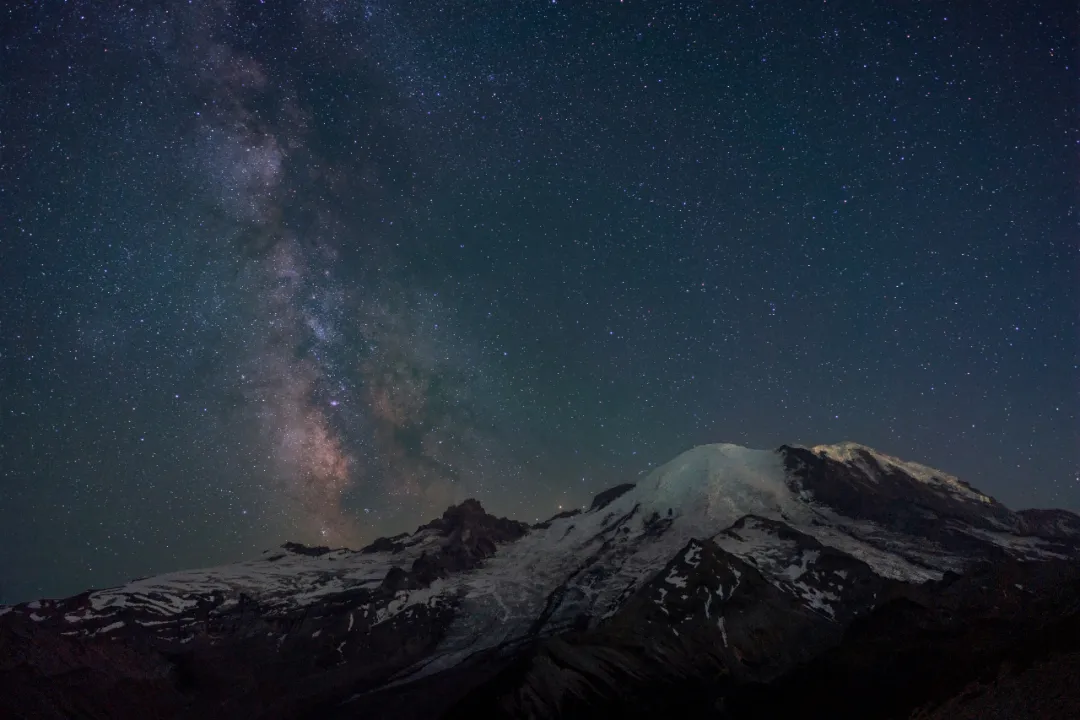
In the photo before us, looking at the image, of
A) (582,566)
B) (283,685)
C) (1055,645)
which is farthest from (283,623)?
(1055,645)

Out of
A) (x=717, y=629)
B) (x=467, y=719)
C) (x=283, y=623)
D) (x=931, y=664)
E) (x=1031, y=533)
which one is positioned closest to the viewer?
(x=931, y=664)

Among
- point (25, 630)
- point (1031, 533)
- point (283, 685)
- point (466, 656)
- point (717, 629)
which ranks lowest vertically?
point (1031, 533)

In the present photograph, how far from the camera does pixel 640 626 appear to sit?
106438mm

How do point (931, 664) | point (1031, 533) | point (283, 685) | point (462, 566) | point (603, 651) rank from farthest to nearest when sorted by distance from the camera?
point (462, 566)
point (1031, 533)
point (283, 685)
point (603, 651)
point (931, 664)

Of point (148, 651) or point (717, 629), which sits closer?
point (717, 629)

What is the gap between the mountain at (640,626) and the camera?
6775cm

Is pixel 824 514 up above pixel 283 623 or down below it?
below

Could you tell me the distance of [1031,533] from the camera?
15638cm

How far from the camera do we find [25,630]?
394ft

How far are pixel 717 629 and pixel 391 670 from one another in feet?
242

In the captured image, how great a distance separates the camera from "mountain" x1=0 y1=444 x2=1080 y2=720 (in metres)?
Answer: 67.8

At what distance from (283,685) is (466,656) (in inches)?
1549

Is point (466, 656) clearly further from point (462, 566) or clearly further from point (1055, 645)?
point (1055, 645)

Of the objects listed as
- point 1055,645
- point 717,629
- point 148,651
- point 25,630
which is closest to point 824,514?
point 717,629
